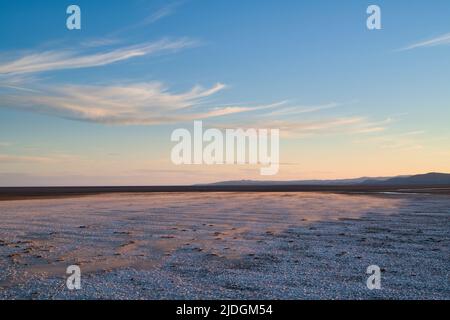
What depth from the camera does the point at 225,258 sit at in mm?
14273

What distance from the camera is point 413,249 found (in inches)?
615

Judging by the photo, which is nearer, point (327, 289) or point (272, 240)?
point (327, 289)

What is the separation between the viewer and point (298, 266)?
12945mm

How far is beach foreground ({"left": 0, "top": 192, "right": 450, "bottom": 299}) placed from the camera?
10383 mm

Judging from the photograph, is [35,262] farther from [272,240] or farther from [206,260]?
[272,240]

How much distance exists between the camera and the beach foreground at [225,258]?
10.4 meters
